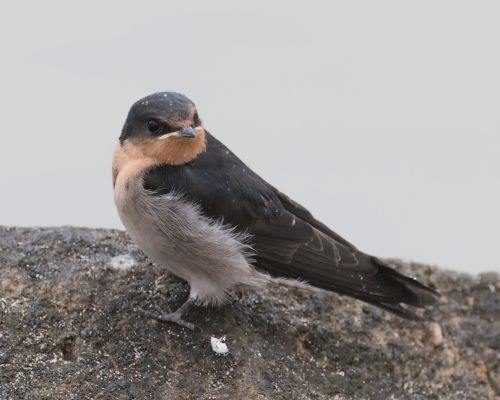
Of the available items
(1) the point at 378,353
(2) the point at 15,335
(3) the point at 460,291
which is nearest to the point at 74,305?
(2) the point at 15,335

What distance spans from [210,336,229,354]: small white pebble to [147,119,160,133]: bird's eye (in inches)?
41.4

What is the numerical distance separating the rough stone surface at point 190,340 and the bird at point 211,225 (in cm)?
17

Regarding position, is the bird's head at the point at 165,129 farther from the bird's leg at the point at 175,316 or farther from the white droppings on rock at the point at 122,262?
the bird's leg at the point at 175,316

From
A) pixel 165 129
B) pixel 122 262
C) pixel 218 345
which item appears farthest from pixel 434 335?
pixel 165 129

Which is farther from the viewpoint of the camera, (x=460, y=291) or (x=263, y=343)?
(x=460, y=291)

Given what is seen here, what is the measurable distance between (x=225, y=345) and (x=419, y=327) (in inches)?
49.8

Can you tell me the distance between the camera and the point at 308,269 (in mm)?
5012

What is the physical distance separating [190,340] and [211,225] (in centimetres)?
57

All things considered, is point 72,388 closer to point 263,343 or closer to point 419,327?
point 263,343

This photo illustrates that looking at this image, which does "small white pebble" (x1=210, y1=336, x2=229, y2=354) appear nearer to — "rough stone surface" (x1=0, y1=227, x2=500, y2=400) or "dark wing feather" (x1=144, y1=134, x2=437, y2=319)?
"rough stone surface" (x1=0, y1=227, x2=500, y2=400)

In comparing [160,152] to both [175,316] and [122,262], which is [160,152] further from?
[175,316]

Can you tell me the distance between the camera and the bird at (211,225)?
4805 mm

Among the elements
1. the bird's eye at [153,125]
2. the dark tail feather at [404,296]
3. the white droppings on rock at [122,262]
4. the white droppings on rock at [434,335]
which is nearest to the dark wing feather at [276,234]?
the dark tail feather at [404,296]

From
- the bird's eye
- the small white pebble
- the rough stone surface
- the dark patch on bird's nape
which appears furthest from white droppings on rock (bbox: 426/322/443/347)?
the bird's eye
